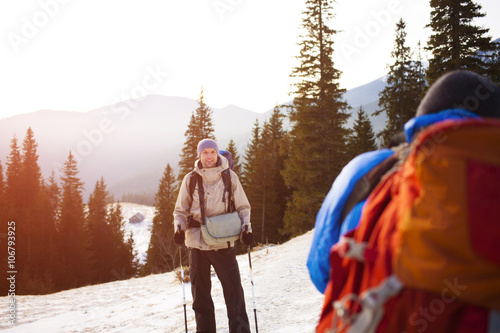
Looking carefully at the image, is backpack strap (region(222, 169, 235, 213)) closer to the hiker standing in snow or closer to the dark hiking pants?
the hiker standing in snow

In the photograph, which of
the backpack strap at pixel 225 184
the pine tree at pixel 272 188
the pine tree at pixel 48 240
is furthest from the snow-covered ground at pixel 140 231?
the backpack strap at pixel 225 184

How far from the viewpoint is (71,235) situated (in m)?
37.5

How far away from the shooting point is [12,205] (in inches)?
1303

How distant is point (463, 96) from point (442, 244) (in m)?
0.70

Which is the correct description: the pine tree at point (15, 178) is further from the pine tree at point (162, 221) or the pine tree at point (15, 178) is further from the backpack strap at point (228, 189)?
the backpack strap at point (228, 189)

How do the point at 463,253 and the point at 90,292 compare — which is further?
the point at 90,292

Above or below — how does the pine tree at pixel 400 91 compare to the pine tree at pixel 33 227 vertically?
above

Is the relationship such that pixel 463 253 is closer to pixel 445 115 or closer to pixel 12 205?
pixel 445 115

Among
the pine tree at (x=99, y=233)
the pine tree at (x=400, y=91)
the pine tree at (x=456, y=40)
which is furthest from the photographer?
the pine tree at (x=99, y=233)

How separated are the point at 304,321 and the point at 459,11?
61.7 ft

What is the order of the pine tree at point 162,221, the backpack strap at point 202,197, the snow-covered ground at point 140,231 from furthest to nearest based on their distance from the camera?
the snow-covered ground at point 140,231, the pine tree at point 162,221, the backpack strap at point 202,197

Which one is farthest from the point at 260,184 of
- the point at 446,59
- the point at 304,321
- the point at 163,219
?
the point at 304,321

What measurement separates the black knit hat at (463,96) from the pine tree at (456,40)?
17754 millimetres

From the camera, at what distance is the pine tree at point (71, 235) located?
116ft
